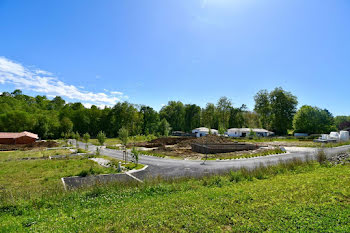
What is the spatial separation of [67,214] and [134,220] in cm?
289

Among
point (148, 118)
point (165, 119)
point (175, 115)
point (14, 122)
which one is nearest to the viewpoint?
point (14, 122)

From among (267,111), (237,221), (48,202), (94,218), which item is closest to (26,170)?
(48,202)

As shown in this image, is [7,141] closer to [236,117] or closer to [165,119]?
[165,119]

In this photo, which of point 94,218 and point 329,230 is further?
point 94,218

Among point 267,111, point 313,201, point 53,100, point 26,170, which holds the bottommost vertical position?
point 26,170

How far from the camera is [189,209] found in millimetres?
6328

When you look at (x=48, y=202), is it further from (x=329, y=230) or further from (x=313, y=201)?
(x=313, y=201)

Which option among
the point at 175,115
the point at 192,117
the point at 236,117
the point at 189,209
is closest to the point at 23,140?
the point at 189,209

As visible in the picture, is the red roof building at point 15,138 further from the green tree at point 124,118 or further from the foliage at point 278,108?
the foliage at point 278,108

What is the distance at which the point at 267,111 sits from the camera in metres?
71.0

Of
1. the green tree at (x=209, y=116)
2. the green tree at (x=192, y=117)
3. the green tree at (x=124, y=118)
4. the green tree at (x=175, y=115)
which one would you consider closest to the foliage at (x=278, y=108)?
→ the green tree at (x=209, y=116)

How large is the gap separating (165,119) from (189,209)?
63.0 m

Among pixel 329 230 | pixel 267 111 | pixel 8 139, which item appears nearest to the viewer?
pixel 329 230

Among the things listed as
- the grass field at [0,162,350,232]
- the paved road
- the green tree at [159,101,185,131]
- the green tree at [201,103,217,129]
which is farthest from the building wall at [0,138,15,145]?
the green tree at [201,103,217,129]
